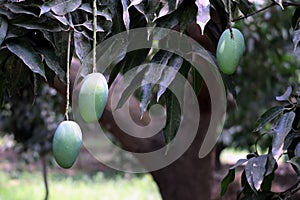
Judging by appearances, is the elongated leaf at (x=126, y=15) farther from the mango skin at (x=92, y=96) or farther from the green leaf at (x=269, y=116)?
the green leaf at (x=269, y=116)

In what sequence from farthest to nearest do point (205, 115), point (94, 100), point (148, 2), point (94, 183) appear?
1. point (94, 183)
2. point (205, 115)
3. point (148, 2)
4. point (94, 100)

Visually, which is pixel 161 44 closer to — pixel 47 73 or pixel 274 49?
pixel 47 73

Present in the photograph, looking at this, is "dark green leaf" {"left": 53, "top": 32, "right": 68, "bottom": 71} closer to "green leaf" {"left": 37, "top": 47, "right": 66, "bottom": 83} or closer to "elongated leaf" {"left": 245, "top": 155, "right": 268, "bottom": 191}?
"green leaf" {"left": 37, "top": 47, "right": 66, "bottom": 83}

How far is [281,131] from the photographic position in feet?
3.10

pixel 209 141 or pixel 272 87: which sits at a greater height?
pixel 209 141

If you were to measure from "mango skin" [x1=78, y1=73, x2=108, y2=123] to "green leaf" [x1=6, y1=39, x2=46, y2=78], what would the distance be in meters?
0.11

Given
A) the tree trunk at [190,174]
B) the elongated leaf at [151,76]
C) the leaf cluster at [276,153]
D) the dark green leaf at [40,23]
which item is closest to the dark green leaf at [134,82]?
the elongated leaf at [151,76]

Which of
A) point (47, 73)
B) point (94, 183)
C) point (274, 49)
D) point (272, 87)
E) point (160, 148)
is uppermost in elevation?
point (47, 73)

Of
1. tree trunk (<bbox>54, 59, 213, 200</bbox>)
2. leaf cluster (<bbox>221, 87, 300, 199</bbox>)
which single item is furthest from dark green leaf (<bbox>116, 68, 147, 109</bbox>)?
tree trunk (<bbox>54, 59, 213, 200</bbox>)

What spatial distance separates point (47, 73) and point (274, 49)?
6.55ft

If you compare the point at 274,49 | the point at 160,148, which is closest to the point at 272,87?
the point at 274,49

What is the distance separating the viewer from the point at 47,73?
929 mm

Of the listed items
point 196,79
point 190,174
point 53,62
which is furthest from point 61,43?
point 190,174

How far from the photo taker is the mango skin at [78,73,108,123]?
0.74 metres
